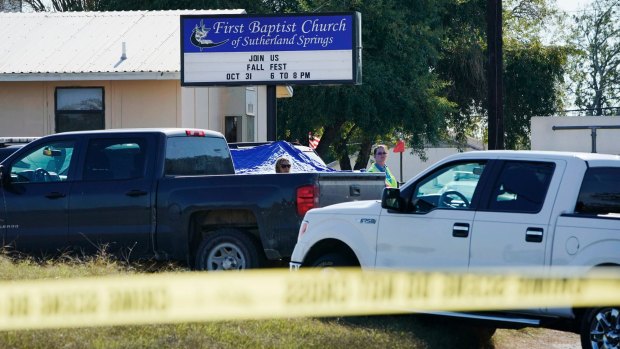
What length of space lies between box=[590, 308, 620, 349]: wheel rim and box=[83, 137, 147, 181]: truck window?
5867 mm

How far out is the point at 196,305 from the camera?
31.8 feet

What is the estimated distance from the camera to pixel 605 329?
8.20 metres

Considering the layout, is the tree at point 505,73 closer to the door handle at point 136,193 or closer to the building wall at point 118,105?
the building wall at point 118,105

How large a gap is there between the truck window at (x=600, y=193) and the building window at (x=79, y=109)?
657 inches

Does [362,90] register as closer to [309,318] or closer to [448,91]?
[448,91]

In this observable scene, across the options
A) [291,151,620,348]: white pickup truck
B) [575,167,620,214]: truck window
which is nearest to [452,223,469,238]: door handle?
[291,151,620,348]: white pickup truck

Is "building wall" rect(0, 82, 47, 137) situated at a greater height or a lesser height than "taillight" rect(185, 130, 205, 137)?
greater

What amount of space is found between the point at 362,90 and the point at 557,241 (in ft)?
92.4

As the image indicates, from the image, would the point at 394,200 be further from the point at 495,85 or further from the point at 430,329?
the point at 495,85

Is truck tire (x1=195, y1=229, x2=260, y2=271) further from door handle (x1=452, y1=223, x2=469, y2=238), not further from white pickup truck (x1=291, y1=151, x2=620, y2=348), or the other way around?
door handle (x1=452, y1=223, x2=469, y2=238)

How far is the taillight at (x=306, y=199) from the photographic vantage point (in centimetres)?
1155

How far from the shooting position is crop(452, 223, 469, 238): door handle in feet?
29.8

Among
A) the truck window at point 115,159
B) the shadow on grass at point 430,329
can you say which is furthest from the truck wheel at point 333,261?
the truck window at point 115,159

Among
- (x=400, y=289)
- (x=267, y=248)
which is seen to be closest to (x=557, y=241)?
(x=400, y=289)
